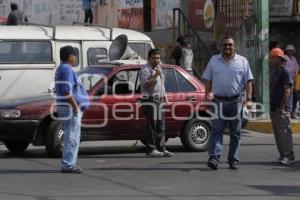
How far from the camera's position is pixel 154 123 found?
12305 mm

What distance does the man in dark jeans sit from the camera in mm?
12258

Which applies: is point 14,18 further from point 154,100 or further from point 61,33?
point 154,100

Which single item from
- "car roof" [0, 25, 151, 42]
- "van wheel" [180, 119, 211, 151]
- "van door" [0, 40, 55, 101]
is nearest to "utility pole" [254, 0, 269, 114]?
"car roof" [0, 25, 151, 42]

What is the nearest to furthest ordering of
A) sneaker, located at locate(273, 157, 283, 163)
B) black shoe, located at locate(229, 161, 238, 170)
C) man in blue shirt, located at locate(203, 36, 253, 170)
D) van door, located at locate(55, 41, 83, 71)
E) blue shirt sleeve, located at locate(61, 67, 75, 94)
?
1. blue shirt sleeve, located at locate(61, 67, 75, 94)
2. man in blue shirt, located at locate(203, 36, 253, 170)
3. black shoe, located at locate(229, 161, 238, 170)
4. sneaker, located at locate(273, 157, 283, 163)
5. van door, located at locate(55, 41, 83, 71)

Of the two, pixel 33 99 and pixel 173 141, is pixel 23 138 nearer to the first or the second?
pixel 33 99

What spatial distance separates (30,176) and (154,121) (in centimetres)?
263

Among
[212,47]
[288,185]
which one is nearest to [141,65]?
[288,185]

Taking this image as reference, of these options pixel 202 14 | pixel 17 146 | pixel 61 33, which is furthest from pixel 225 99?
pixel 202 14

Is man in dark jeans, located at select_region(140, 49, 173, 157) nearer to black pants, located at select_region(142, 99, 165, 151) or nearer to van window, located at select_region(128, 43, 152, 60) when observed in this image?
black pants, located at select_region(142, 99, 165, 151)

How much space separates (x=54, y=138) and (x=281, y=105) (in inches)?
142

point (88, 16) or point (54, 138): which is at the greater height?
point (88, 16)

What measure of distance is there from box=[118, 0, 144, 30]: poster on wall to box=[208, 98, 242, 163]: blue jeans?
49.3 ft

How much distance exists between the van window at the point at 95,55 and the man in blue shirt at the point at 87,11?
12598 millimetres

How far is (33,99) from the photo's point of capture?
12.7 metres
